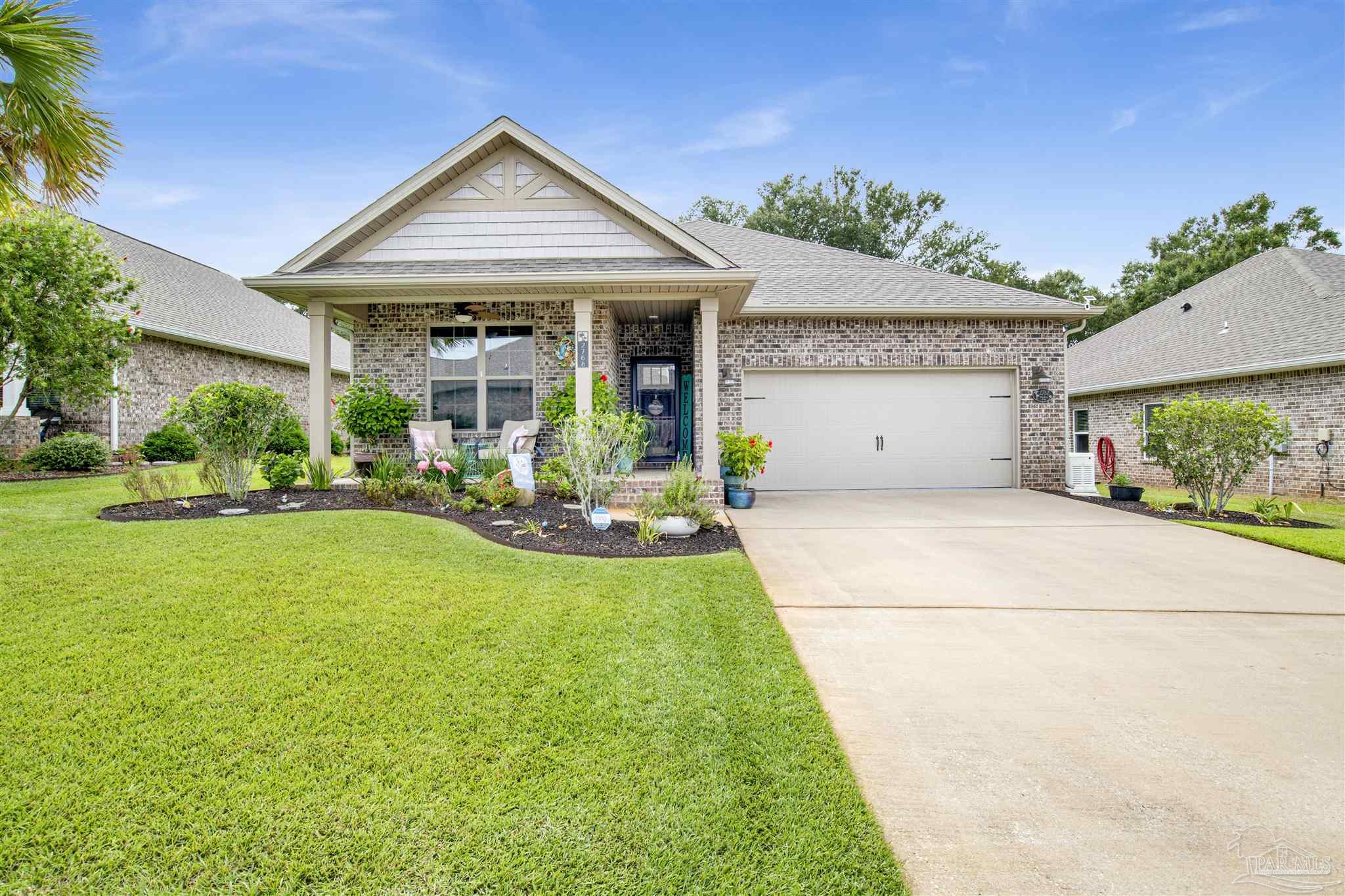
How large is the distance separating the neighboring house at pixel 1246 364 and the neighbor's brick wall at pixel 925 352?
1555mm

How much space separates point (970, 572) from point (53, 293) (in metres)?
13.3

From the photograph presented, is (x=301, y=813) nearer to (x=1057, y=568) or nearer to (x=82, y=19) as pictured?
(x=1057, y=568)

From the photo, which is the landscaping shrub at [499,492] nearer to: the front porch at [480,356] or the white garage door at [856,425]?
the front porch at [480,356]

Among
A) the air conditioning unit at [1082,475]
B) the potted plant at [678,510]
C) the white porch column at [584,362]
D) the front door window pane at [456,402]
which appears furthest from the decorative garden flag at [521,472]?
the air conditioning unit at [1082,475]

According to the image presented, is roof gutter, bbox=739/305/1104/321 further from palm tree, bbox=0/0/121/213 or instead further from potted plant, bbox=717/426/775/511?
palm tree, bbox=0/0/121/213

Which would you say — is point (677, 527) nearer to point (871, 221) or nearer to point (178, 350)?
point (178, 350)

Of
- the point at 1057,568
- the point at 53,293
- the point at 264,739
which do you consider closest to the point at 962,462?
the point at 1057,568

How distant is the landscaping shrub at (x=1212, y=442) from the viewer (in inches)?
304

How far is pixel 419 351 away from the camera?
9.84 meters

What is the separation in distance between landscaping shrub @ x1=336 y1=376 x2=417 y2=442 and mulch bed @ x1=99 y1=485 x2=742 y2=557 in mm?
1575

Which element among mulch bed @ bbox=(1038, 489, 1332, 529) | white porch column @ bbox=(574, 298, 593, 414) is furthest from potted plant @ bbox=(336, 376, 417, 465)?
mulch bed @ bbox=(1038, 489, 1332, 529)

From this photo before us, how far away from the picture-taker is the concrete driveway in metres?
1.88

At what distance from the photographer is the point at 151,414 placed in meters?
12.5

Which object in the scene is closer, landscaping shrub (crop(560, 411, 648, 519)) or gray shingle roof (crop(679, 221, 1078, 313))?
landscaping shrub (crop(560, 411, 648, 519))
